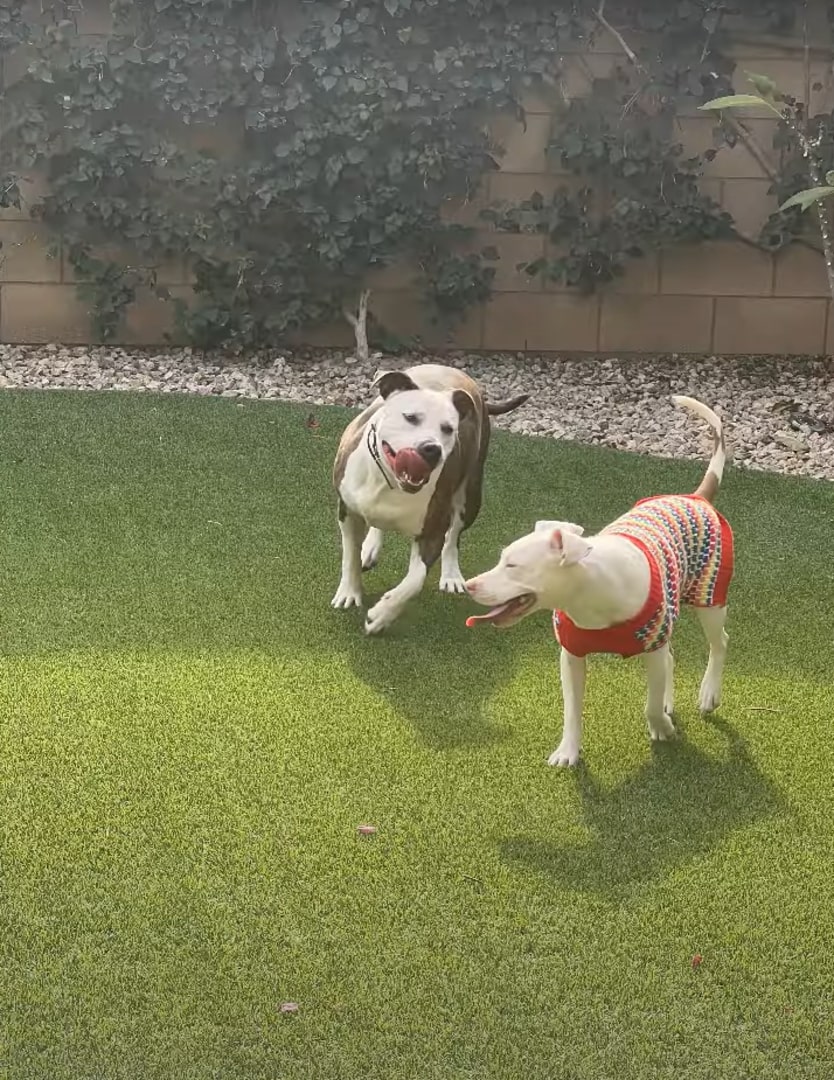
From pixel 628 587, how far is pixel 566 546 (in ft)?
0.80

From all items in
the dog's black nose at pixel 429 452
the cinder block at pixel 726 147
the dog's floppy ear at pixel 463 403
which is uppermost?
the cinder block at pixel 726 147

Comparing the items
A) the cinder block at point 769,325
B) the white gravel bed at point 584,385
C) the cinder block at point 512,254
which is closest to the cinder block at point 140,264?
the white gravel bed at point 584,385

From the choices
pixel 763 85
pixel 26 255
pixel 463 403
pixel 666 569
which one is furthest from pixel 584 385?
pixel 666 569

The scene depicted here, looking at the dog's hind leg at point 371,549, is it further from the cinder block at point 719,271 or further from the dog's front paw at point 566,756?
the cinder block at point 719,271

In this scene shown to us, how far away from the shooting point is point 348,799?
311 cm

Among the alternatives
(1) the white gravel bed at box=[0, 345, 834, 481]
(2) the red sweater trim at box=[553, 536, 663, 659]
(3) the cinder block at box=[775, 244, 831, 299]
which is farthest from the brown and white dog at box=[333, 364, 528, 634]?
(3) the cinder block at box=[775, 244, 831, 299]

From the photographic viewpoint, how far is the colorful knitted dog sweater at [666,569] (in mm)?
3080

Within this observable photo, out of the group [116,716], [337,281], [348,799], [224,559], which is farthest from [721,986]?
[337,281]

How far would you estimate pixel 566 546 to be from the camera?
2.87m

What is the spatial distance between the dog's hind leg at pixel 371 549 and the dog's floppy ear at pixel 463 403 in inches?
29.7

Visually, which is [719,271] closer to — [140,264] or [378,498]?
[140,264]

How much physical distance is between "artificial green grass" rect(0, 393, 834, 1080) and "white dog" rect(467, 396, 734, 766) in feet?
0.67

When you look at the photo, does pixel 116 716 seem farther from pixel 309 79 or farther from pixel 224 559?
pixel 309 79

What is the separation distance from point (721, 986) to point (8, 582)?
278 cm
